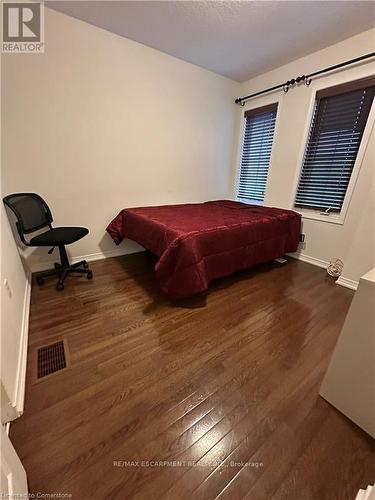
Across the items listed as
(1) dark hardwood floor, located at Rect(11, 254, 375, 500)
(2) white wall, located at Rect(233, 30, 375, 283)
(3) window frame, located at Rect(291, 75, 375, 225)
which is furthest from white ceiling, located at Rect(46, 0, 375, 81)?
(1) dark hardwood floor, located at Rect(11, 254, 375, 500)

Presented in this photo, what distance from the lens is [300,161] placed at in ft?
9.62

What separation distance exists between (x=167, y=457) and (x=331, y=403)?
0.92m

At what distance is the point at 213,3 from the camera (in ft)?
6.24

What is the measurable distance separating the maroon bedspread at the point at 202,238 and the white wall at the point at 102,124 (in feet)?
1.55

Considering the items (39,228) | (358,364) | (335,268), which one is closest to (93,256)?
(39,228)

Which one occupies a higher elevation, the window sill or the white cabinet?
the window sill

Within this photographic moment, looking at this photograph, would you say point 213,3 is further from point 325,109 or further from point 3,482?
point 3,482

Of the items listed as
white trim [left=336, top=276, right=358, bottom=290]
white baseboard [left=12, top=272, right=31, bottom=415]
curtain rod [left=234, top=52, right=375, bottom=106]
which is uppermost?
curtain rod [left=234, top=52, right=375, bottom=106]

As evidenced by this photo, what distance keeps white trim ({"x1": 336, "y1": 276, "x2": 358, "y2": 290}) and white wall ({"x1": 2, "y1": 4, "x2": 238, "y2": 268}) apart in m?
2.44

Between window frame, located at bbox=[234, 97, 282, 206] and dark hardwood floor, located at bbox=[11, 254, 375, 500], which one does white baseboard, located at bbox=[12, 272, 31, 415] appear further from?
window frame, located at bbox=[234, 97, 282, 206]

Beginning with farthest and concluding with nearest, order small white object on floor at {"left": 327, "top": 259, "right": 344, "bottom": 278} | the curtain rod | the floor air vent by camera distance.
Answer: small white object on floor at {"left": 327, "top": 259, "right": 344, "bottom": 278}
the curtain rod
the floor air vent

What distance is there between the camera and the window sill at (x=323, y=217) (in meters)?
2.63
